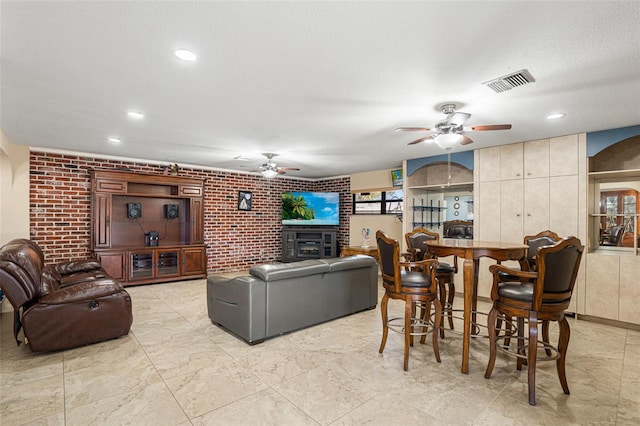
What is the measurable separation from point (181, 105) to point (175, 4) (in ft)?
5.16

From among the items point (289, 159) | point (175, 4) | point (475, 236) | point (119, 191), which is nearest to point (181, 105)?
point (175, 4)

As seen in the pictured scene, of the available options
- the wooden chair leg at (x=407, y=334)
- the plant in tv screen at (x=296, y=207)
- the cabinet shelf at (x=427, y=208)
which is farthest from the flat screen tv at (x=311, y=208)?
the wooden chair leg at (x=407, y=334)

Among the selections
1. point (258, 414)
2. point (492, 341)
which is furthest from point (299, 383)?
point (492, 341)

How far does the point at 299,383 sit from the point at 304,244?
527 centimetres

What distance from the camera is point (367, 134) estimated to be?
4.02 metres

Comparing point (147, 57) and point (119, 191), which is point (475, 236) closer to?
point (147, 57)

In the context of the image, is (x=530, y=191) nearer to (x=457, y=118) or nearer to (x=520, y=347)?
(x=457, y=118)

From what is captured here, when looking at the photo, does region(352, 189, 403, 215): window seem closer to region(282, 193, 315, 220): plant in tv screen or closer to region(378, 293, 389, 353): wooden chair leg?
region(282, 193, 315, 220): plant in tv screen

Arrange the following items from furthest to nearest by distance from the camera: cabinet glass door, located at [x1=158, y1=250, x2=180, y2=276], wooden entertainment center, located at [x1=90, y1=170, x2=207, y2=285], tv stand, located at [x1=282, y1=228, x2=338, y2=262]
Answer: tv stand, located at [x1=282, y1=228, x2=338, y2=262]
cabinet glass door, located at [x1=158, y1=250, x2=180, y2=276]
wooden entertainment center, located at [x1=90, y1=170, x2=207, y2=285]

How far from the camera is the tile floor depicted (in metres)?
1.95

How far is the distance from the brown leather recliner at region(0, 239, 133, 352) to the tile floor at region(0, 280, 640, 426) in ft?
0.43

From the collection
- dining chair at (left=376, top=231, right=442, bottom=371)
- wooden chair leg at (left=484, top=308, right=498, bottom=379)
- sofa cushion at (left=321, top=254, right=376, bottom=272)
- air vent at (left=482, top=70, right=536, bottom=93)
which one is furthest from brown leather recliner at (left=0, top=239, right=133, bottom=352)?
air vent at (left=482, top=70, right=536, bottom=93)

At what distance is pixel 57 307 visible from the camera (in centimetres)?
282

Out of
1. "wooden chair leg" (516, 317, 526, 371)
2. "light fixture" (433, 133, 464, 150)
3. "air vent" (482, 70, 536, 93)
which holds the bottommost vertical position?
"wooden chair leg" (516, 317, 526, 371)
